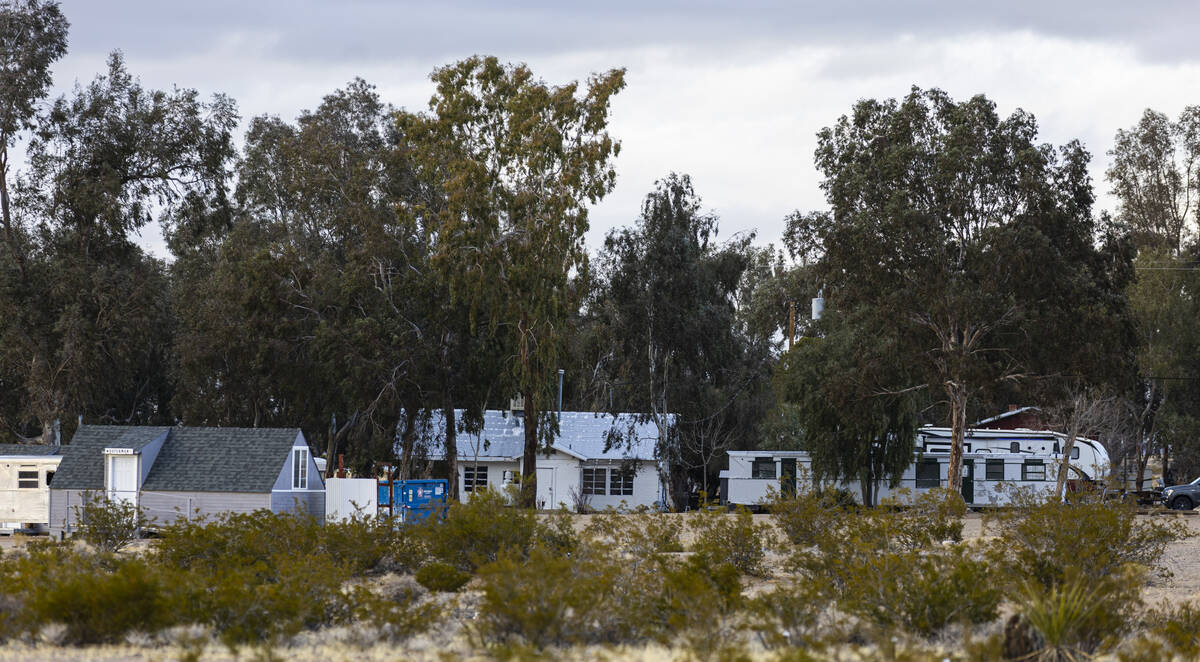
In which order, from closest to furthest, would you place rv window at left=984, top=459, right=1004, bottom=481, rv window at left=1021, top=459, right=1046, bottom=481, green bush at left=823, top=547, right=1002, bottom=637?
1. green bush at left=823, top=547, right=1002, bottom=637
2. rv window at left=1021, top=459, right=1046, bottom=481
3. rv window at left=984, top=459, right=1004, bottom=481

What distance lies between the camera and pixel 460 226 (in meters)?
38.5

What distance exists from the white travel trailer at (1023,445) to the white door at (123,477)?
26.7 meters

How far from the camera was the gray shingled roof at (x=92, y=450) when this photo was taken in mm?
30188

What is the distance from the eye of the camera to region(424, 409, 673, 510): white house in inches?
1881

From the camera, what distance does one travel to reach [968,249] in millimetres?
39781

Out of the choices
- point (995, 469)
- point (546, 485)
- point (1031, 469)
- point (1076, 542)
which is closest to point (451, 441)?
point (546, 485)

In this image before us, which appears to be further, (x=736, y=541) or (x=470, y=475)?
(x=470, y=475)

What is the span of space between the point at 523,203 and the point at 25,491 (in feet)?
49.5

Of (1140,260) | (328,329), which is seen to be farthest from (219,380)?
(1140,260)

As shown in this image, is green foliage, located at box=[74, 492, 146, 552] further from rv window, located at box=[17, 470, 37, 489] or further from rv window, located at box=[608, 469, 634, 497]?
rv window, located at box=[608, 469, 634, 497]

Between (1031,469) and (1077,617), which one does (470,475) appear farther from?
(1077,617)

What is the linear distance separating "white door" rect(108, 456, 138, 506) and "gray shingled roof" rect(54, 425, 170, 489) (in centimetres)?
25

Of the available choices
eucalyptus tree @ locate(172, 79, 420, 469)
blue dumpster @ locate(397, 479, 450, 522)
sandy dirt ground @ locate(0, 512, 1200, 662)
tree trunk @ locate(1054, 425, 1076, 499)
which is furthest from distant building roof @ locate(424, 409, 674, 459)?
sandy dirt ground @ locate(0, 512, 1200, 662)

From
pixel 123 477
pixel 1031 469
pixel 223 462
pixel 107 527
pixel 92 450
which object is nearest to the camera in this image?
pixel 107 527
